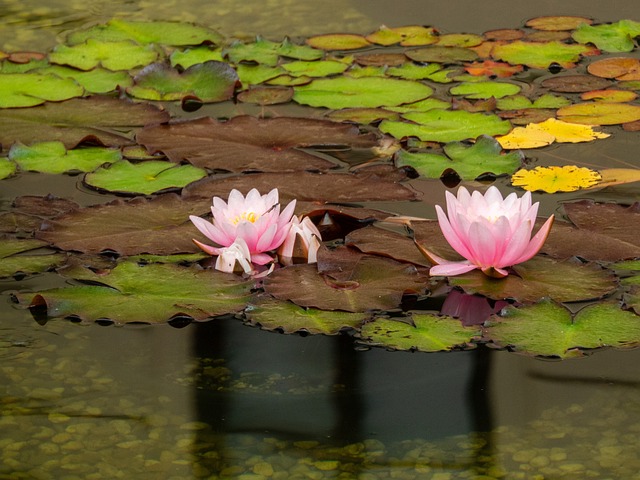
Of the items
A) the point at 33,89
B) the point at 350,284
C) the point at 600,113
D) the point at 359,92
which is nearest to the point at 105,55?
the point at 33,89

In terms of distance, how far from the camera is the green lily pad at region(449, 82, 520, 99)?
3.18 meters

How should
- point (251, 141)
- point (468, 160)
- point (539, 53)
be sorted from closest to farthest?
point (468, 160) → point (251, 141) → point (539, 53)

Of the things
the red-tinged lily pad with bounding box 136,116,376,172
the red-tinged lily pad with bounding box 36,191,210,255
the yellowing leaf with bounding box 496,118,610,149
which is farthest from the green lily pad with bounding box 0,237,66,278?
the yellowing leaf with bounding box 496,118,610,149

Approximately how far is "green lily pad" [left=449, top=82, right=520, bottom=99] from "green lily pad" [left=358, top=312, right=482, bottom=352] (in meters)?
1.34

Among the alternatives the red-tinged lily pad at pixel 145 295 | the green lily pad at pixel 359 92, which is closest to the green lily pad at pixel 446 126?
the green lily pad at pixel 359 92

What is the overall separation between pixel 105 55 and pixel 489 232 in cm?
196

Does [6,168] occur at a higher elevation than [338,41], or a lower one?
lower

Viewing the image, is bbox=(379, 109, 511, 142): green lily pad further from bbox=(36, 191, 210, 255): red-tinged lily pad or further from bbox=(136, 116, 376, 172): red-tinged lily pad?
bbox=(36, 191, 210, 255): red-tinged lily pad

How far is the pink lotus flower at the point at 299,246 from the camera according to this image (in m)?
2.18

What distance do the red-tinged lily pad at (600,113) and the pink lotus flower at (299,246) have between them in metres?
1.09

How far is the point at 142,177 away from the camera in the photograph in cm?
261

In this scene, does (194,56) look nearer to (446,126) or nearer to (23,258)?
(446,126)

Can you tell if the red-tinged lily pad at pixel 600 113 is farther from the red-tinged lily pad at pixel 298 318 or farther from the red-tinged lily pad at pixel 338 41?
the red-tinged lily pad at pixel 298 318

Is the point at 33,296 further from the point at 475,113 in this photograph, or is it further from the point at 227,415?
the point at 475,113
